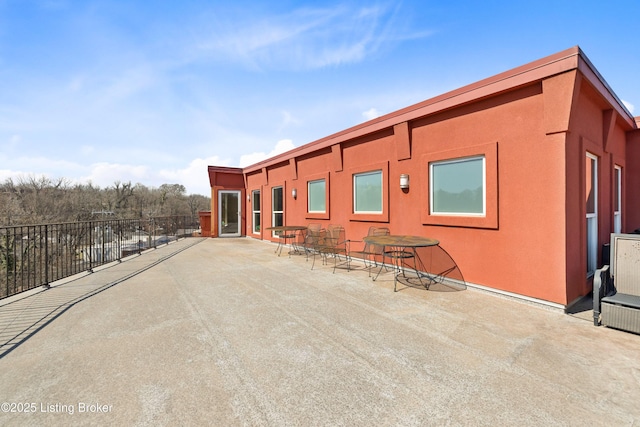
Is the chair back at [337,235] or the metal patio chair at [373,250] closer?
the metal patio chair at [373,250]

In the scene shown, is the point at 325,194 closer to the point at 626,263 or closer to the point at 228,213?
the point at 626,263

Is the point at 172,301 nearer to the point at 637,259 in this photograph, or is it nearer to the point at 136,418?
the point at 136,418

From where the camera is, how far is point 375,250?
Answer: 603cm

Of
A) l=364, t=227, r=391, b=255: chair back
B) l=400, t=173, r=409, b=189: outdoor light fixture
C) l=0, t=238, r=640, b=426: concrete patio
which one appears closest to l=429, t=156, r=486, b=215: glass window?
l=400, t=173, r=409, b=189: outdoor light fixture

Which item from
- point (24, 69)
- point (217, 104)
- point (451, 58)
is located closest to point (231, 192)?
point (217, 104)

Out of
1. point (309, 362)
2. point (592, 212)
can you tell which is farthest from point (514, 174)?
point (309, 362)

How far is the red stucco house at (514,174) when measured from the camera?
344cm

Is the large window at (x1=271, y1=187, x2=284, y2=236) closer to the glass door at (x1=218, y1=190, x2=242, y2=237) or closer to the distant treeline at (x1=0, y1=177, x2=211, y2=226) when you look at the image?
the glass door at (x1=218, y1=190, x2=242, y2=237)

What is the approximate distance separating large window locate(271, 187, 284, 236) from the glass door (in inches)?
129

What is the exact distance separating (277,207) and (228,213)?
402 cm

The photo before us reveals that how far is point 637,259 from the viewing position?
3145mm

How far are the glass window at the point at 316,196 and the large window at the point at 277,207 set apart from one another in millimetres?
1948

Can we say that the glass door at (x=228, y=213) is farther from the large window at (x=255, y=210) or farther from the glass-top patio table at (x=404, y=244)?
the glass-top patio table at (x=404, y=244)

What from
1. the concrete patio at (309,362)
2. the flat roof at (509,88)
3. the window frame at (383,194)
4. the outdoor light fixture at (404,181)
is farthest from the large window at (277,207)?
the concrete patio at (309,362)
